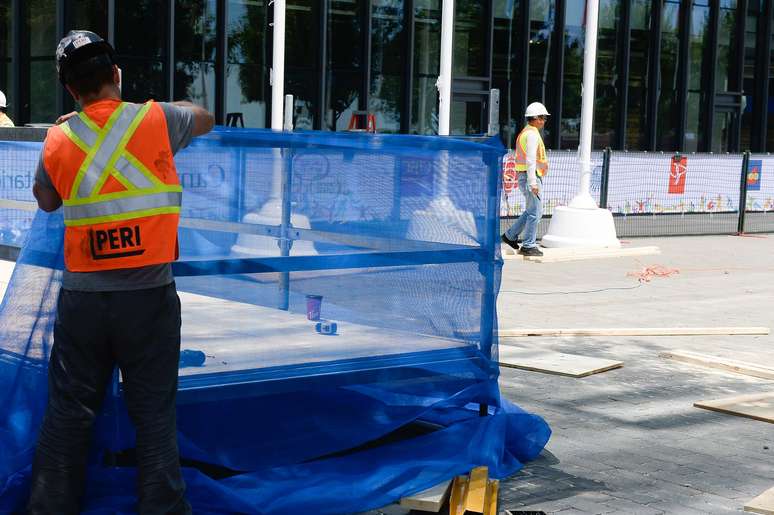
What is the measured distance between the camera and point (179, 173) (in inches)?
187

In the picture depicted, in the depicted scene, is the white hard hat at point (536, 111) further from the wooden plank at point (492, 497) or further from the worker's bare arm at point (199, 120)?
the worker's bare arm at point (199, 120)

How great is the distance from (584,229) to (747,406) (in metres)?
10.1

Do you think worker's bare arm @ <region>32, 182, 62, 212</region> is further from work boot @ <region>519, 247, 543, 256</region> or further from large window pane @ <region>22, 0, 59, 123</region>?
large window pane @ <region>22, 0, 59, 123</region>

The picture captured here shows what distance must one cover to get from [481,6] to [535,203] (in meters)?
9.46

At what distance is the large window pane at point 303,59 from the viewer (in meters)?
21.7

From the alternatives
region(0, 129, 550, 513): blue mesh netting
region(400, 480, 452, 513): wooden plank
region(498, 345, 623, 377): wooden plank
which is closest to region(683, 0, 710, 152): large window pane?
region(498, 345, 623, 377): wooden plank

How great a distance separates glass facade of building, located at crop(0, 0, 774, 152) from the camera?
20.4m

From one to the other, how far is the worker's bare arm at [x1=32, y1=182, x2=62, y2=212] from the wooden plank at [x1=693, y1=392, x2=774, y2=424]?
15.3 feet

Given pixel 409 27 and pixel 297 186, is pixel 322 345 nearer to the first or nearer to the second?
pixel 297 186

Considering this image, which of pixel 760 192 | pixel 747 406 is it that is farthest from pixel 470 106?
pixel 747 406

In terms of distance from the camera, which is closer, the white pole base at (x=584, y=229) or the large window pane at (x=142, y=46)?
the white pole base at (x=584, y=229)

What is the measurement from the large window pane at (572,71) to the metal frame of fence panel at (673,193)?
3.55m

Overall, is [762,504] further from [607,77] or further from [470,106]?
[607,77]

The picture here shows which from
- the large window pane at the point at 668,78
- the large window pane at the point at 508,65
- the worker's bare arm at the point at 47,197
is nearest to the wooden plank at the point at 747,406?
the worker's bare arm at the point at 47,197
